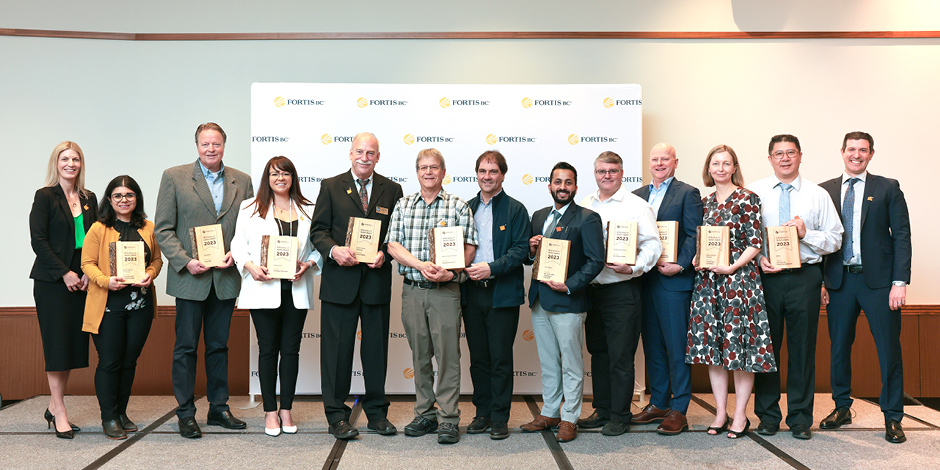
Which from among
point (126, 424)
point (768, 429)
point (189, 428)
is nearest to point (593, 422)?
point (768, 429)

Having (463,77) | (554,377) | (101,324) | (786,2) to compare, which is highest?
(786,2)

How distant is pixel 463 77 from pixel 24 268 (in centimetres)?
387

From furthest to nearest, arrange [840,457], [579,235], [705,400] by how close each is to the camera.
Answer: [705,400] < [579,235] < [840,457]

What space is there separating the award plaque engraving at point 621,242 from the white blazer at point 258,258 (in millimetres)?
1690

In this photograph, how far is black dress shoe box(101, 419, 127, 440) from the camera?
317cm

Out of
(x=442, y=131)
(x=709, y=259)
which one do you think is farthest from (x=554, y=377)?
(x=442, y=131)

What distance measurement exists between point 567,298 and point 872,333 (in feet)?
6.24

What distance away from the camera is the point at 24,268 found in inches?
177

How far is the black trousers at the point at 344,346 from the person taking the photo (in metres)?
3.20

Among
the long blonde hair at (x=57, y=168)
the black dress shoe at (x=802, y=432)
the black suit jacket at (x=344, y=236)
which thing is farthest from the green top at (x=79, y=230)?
the black dress shoe at (x=802, y=432)

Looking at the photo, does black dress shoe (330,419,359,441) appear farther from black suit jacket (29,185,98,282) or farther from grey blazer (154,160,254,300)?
black suit jacket (29,185,98,282)

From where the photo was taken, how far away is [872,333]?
3.34m

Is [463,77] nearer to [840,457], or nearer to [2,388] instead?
[840,457]

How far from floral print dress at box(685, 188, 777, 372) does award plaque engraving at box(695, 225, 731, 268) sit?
0.06 meters
